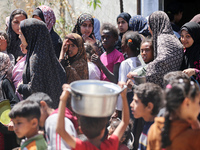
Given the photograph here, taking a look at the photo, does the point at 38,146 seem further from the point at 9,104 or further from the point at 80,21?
the point at 80,21

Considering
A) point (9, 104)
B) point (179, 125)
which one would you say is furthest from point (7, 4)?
point (179, 125)

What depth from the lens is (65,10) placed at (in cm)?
738

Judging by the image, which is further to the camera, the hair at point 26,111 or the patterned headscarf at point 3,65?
the patterned headscarf at point 3,65

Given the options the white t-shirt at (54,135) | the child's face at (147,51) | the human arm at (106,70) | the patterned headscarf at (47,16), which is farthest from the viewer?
the patterned headscarf at (47,16)

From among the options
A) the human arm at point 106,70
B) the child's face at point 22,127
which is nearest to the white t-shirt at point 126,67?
the human arm at point 106,70

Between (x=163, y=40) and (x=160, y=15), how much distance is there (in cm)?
34

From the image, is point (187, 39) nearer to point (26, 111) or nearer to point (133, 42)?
point (133, 42)

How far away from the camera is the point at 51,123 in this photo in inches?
95.1

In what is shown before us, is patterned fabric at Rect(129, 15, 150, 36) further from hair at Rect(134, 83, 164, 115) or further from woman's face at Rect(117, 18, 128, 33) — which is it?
hair at Rect(134, 83, 164, 115)

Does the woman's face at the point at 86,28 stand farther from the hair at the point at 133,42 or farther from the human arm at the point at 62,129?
the human arm at the point at 62,129

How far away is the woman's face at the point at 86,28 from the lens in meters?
4.75

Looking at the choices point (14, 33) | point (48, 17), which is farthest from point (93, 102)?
point (14, 33)

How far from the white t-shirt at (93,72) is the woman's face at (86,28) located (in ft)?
3.43

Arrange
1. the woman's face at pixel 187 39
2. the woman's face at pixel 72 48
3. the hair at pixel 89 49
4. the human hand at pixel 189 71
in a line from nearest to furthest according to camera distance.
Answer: the human hand at pixel 189 71 → the woman's face at pixel 187 39 → the woman's face at pixel 72 48 → the hair at pixel 89 49
